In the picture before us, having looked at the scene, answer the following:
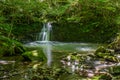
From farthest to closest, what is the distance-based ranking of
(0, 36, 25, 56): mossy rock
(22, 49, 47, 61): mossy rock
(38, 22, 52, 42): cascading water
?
1. (38, 22, 52, 42): cascading water
2. (0, 36, 25, 56): mossy rock
3. (22, 49, 47, 61): mossy rock

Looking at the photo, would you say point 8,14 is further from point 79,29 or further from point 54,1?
point 54,1

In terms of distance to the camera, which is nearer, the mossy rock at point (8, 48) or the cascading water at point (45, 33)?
the mossy rock at point (8, 48)

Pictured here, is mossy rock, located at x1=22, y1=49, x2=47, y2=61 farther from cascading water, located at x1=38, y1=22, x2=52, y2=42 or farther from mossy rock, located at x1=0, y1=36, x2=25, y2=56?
cascading water, located at x1=38, y1=22, x2=52, y2=42

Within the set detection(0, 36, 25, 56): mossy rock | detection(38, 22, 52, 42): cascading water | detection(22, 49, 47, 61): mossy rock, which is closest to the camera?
detection(22, 49, 47, 61): mossy rock

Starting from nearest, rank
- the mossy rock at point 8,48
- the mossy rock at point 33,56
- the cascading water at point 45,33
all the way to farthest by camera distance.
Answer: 1. the mossy rock at point 33,56
2. the mossy rock at point 8,48
3. the cascading water at point 45,33

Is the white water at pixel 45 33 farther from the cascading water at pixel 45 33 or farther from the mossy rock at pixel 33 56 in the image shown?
the mossy rock at pixel 33 56

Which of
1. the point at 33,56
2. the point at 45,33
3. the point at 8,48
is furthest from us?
the point at 45,33

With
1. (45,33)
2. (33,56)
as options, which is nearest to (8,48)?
(33,56)

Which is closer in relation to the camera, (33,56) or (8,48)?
(33,56)

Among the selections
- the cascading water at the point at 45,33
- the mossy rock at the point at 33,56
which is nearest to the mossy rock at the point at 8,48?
the mossy rock at the point at 33,56

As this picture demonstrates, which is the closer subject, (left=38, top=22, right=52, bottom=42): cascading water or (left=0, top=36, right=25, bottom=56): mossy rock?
(left=0, top=36, right=25, bottom=56): mossy rock

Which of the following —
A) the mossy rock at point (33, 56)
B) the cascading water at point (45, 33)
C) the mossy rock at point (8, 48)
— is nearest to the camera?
the mossy rock at point (33, 56)

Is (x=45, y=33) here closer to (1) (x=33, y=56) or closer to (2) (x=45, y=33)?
(2) (x=45, y=33)

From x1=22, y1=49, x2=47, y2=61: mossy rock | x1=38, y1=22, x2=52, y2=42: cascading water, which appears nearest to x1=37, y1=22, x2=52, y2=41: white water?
x1=38, y1=22, x2=52, y2=42: cascading water
